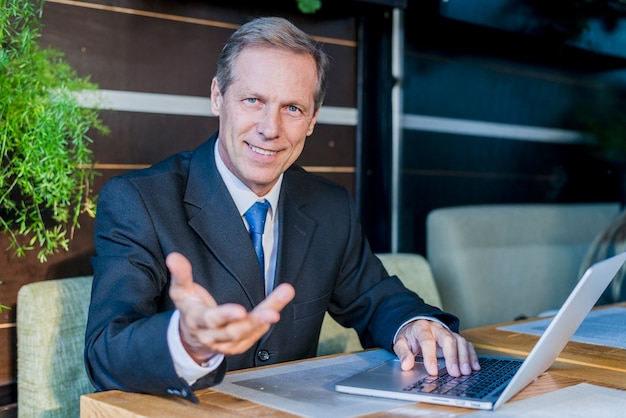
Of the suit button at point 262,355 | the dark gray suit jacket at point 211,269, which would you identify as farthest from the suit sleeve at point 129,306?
the suit button at point 262,355

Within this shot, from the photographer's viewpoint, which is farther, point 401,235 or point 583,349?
point 401,235

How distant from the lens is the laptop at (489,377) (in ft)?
4.65

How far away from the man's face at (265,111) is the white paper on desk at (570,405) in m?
0.90

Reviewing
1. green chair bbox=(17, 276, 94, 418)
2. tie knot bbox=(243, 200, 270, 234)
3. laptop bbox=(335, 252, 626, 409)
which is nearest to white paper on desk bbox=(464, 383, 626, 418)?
laptop bbox=(335, 252, 626, 409)

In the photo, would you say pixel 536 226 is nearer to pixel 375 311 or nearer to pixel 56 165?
pixel 375 311

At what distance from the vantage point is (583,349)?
2.00m

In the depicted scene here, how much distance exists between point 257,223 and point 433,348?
578 millimetres

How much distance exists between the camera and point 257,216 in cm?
214

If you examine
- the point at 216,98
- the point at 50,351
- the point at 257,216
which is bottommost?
the point at 50,351

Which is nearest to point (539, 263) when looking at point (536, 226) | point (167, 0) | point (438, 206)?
point (536, 226)

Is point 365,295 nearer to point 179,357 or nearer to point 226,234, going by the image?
point 226,234

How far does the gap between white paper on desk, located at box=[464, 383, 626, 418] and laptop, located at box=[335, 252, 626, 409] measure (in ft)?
A: 0.09

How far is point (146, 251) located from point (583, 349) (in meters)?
1.03

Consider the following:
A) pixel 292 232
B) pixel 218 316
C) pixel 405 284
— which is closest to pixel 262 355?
pixel 292 232
